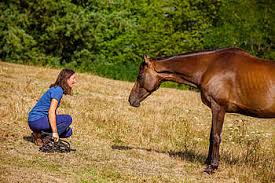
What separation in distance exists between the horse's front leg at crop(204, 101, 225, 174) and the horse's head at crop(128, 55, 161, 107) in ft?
4.35

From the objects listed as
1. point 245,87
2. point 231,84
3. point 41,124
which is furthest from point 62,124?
point 245,87

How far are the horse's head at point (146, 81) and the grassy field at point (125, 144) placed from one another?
116cm

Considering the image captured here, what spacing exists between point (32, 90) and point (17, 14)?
68.5ft

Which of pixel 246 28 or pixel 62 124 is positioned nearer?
pixel 62 124

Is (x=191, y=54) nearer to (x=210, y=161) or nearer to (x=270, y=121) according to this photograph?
(x=210, y=161)

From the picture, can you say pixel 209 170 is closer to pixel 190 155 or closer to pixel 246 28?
pixel 190 155

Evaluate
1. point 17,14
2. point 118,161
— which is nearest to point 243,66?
point 118,161

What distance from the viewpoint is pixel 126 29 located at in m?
38.8

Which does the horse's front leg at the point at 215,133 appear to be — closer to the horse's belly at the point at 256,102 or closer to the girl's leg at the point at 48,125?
the horse's belly at the point at 256,102

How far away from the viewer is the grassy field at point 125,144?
9.01m

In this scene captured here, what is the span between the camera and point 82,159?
9.75 metres

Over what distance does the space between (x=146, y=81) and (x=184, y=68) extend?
31.5 inches

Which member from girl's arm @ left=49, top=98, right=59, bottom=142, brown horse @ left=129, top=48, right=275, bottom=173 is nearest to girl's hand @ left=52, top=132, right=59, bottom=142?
girl's arm @ left=49, top=98, right=59, bottom=142

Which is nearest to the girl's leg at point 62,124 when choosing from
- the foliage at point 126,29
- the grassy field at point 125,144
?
the grassy field at point 125,144
